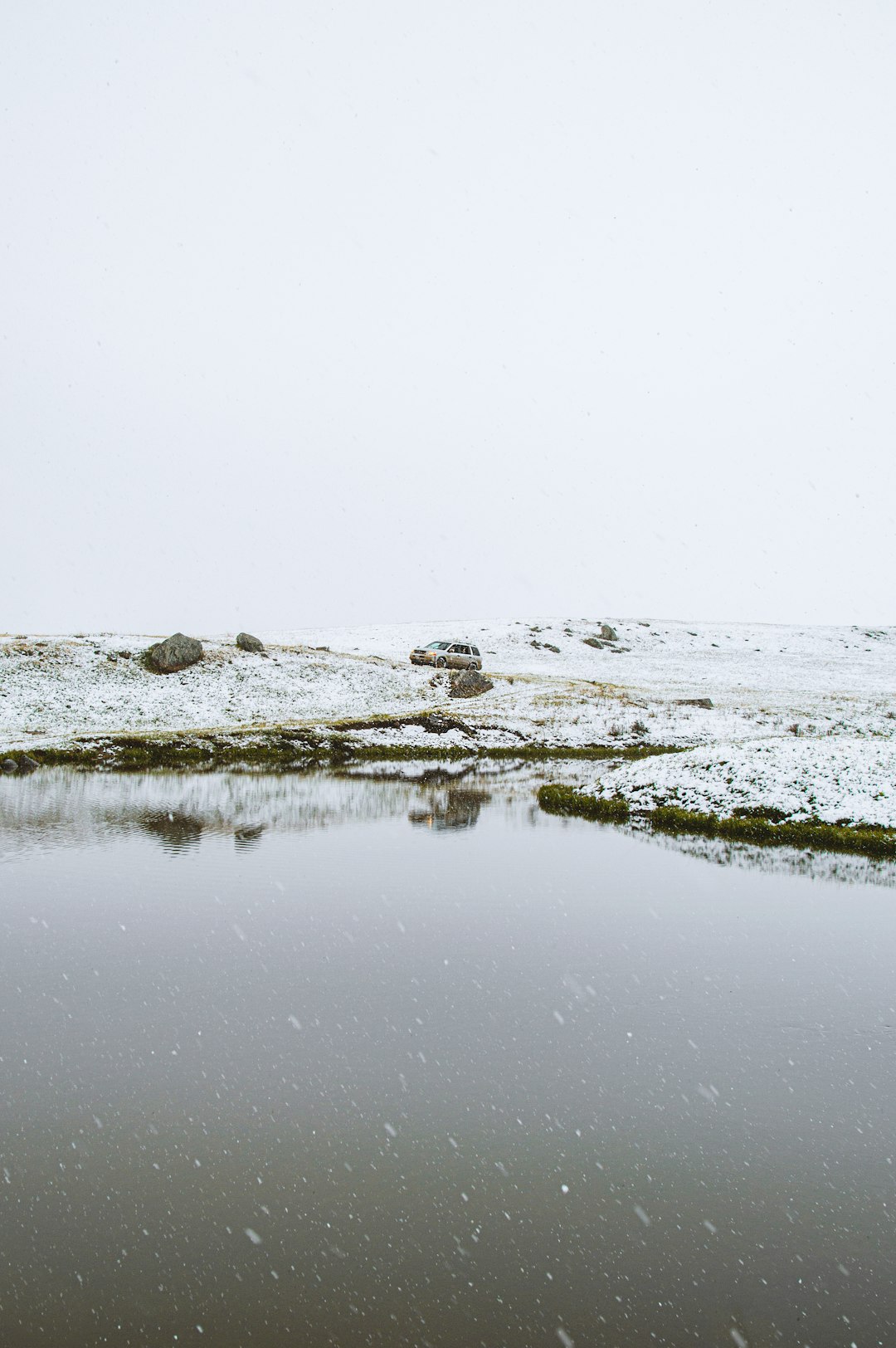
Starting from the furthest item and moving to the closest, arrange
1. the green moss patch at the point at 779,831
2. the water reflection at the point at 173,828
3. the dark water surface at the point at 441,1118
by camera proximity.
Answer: the green moss patch at the point at 779,831
the water reflection at the point at 173,828
the dark water surface at the point at 441,1118

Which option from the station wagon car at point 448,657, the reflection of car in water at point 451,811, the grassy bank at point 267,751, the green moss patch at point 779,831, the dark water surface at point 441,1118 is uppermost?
the station wagon car at point 448,657

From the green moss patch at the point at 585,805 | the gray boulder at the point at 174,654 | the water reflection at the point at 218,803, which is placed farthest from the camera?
the gray boulder at the point at 174,654

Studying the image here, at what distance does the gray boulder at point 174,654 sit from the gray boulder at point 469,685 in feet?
54.1

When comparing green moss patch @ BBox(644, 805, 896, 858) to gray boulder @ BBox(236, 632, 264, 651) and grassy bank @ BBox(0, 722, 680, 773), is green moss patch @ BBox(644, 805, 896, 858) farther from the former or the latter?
gray boulder @ BBox(236, 632, 264, 651)

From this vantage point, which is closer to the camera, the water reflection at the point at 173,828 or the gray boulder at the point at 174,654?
the water reflection at the point at 173,828

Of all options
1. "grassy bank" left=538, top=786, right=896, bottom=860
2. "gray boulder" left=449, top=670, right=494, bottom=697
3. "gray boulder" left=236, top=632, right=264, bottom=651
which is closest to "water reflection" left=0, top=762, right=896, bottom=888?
"grassy bank" left=538, top=786, right=896, bottom=860

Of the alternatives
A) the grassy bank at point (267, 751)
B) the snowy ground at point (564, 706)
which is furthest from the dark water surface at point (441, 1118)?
the grassy bank at point (267, 751)

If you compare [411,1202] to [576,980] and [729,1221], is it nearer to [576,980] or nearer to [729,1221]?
[729,1221]

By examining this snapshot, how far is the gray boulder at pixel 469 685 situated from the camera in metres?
52.9

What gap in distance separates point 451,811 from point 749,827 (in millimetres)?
7563

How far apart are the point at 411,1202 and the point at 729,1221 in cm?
205

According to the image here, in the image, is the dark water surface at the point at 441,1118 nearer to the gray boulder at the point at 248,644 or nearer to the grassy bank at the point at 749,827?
the grassy bank at the point at 749,827

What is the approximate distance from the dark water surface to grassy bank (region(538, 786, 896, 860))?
18.1 ft

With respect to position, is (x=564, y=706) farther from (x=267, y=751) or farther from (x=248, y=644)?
(x=248, y=644)
